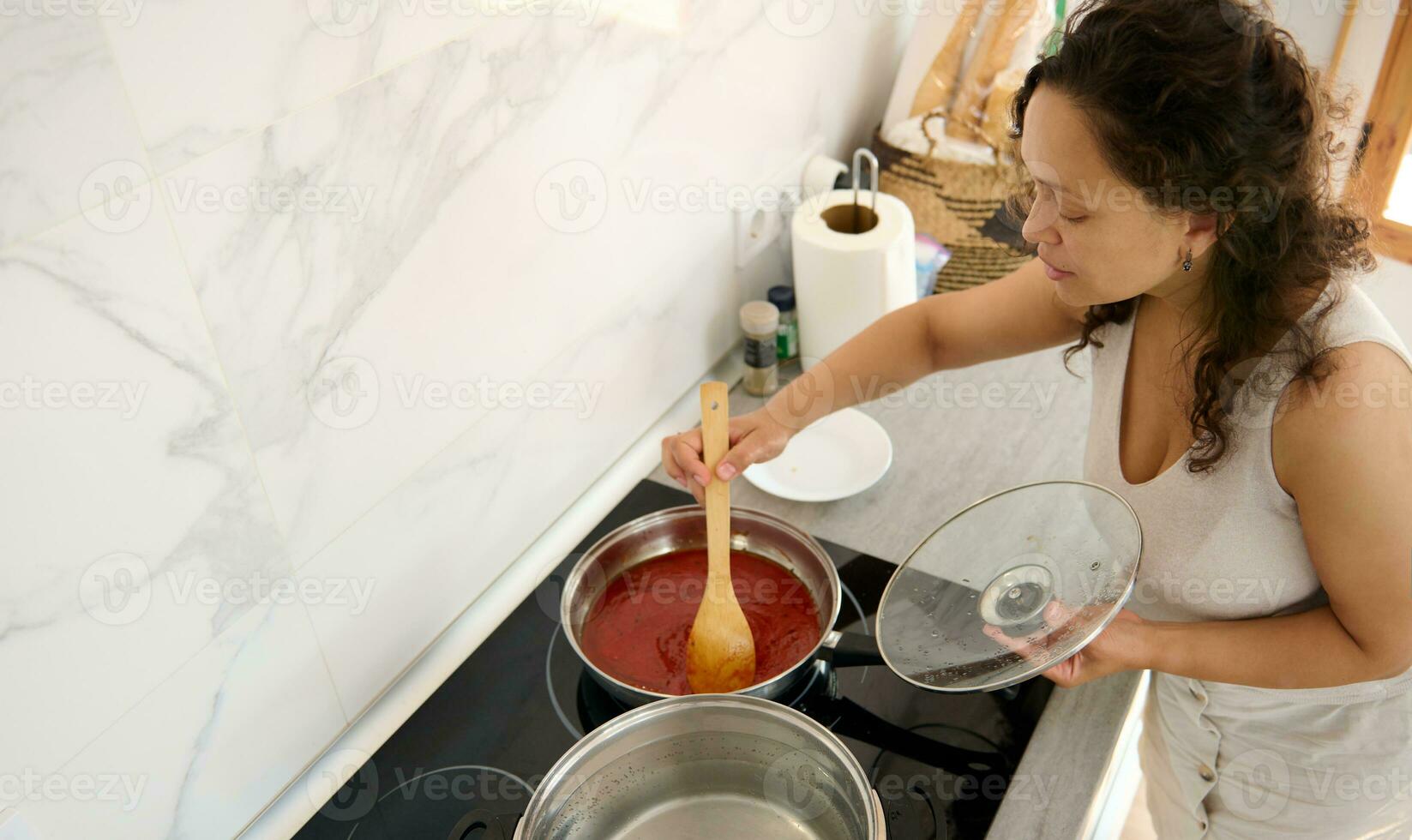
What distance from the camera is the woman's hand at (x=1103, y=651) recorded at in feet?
2.99

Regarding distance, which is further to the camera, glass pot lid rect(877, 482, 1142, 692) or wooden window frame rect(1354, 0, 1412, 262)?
wooden window frame rect(1354, 0, 1412, 262)

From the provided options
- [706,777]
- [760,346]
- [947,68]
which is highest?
[947,68]

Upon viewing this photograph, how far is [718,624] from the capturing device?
101 cm

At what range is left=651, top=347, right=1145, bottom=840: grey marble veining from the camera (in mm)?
982

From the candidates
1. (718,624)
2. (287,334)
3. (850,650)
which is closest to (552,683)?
(718,624)

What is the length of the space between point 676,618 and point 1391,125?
1.52 meters

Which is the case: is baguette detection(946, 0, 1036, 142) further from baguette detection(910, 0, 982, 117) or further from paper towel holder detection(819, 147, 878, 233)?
paper towel holder detection(819, 147, 878, 233)

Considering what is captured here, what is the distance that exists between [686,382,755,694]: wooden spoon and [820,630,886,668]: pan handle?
74 mm

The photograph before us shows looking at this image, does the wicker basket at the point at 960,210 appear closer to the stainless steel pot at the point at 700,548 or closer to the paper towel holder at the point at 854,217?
the paper towel holder at the point at 854,217

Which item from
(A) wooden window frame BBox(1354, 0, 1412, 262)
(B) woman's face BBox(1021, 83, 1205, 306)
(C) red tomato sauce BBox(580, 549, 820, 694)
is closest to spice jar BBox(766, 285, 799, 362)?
(C) red tomato sauce BBox(580, 549, 820, 694)

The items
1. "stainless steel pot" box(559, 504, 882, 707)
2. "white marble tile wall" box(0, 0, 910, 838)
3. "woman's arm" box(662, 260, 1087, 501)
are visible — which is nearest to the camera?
"white marble tile wall" box(0, 0, 910, 838)

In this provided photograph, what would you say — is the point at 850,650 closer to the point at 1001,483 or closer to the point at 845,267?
the point at 1001,483

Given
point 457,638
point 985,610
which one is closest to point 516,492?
point 457,638

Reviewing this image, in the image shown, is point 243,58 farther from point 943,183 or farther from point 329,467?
point 943,183
